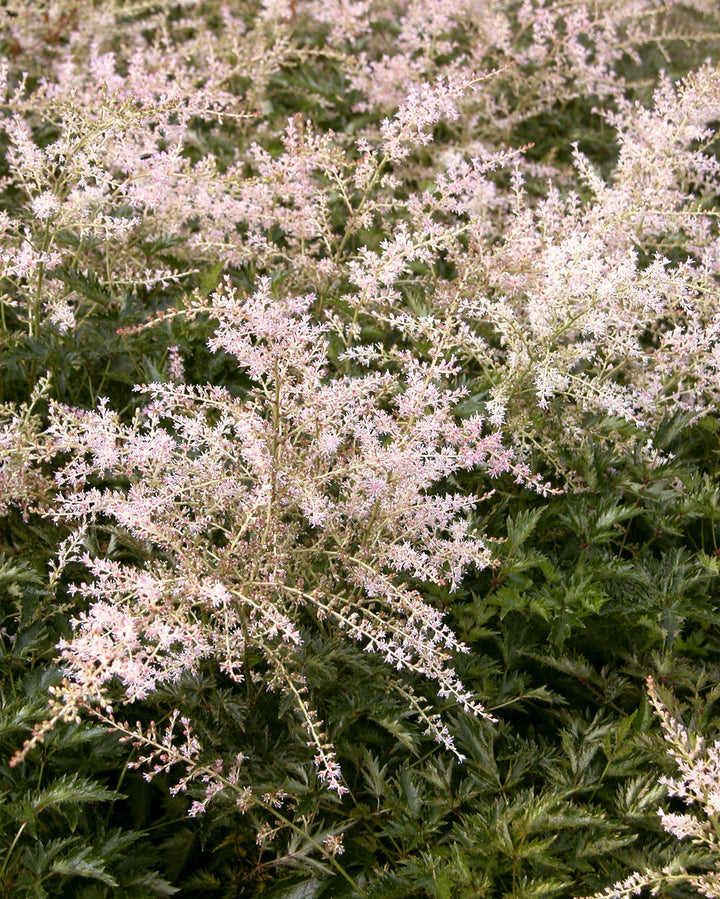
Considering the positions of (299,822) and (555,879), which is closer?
(555,879)

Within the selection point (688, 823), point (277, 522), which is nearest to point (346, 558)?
point (277, 522)

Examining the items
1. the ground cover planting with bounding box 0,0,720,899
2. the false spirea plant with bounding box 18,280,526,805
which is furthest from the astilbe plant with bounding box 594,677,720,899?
the false spirea plant with bounding box 18,280,526,805

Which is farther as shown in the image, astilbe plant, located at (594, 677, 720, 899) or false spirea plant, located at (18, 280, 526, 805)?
false spirea plant, located at (18, 280, 526, 805)

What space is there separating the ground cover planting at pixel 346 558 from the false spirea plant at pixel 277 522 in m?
0.01

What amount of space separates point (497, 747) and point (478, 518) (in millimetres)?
679

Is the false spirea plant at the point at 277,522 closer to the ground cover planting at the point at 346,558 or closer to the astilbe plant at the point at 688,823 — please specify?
the ground cover planting at the point at 346,558

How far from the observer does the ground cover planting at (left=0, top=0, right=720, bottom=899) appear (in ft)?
6.78

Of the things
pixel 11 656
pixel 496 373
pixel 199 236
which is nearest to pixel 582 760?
pixel 496 373

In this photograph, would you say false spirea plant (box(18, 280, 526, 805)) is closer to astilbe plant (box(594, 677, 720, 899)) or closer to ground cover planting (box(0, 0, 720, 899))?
ground cover planting (box(0, 0, 720, 899))

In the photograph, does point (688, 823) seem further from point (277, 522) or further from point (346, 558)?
point (277, 522)

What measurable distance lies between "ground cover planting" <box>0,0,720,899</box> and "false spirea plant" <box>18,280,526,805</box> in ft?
0.04

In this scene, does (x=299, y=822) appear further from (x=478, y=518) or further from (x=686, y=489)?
(x=686, y=489)

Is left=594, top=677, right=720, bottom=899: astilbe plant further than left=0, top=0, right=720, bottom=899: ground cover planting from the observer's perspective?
No

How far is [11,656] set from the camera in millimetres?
2299
